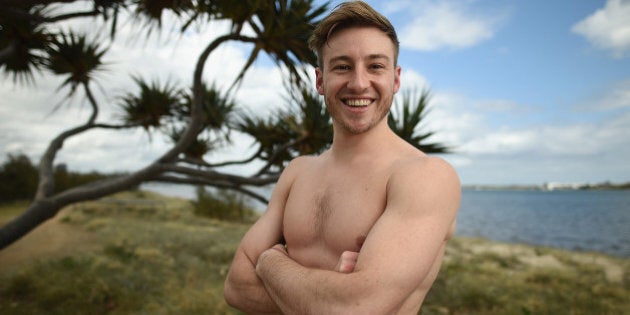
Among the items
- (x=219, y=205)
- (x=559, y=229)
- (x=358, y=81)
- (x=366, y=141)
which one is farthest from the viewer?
(x=559, y=229)

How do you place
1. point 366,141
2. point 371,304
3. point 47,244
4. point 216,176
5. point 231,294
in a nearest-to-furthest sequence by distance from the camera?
point 371,304
point 366,141
point 231,294
point 216,176
point 47,244

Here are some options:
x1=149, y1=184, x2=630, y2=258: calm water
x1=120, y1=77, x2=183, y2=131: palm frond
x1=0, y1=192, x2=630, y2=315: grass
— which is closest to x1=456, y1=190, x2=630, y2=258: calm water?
x1=149, y1=184, x2=630, y2=258: calm water

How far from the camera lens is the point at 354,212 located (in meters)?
1.16

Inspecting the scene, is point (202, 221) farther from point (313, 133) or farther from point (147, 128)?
point (313, 133)

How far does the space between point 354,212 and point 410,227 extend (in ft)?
0.70

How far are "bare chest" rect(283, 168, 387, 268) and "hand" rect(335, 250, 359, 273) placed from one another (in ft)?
0.23

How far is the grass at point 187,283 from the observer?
4879 millimetres

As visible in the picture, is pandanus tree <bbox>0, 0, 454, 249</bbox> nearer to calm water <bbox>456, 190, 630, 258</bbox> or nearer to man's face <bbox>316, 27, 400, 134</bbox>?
man's face <bbox>316, 27, 400, 134</bbox>

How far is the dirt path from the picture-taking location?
22.3 ft

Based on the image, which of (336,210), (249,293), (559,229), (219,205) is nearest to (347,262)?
(336,210)

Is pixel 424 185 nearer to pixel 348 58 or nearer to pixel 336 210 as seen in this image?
pixel 336 210

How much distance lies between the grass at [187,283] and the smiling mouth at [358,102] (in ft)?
14.0

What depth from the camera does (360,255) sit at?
39.2 inches

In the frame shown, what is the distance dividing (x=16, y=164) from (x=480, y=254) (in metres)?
17.8
